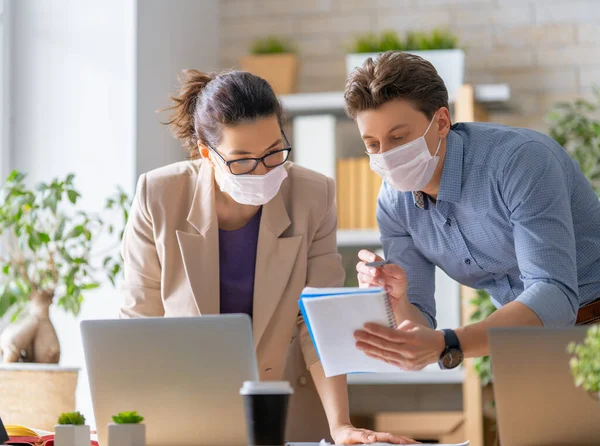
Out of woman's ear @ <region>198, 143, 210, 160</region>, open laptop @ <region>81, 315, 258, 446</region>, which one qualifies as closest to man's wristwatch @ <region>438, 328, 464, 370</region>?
open laptop @ <region>81, 315, 258, 446</region>

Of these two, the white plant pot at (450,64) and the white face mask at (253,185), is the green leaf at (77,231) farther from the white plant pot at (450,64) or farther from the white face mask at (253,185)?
the white plant pot at (450,64)

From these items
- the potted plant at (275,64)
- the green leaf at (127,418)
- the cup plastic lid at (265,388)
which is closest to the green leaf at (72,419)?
the green leaf at (127,418)

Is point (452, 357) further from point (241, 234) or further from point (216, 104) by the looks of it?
point (216, 104)

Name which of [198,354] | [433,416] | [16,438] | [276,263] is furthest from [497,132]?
[433,416]

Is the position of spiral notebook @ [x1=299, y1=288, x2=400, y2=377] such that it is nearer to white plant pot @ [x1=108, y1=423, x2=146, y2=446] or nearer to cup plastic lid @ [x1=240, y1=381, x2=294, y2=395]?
cup plastic lid @ [x1=240, y1=381, x2=294, y2=395]

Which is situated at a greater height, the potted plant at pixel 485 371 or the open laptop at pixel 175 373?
the open laptop at pixel 175 373

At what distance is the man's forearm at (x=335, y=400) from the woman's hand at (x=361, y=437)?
0.03 meters

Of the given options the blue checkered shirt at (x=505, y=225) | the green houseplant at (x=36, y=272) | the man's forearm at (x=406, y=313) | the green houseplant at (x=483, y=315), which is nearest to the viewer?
the blue checkered shirt at (x=505, y=225)

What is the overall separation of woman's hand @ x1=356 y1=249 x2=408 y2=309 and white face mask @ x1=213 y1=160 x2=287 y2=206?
1.03 feet

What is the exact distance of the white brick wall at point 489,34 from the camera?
3.60 meters

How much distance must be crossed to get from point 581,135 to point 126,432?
2387mm

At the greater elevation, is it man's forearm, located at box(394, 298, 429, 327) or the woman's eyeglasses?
the woman's eyeglasses

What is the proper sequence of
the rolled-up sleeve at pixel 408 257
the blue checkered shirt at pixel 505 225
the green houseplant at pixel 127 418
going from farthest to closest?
the rolled-up sleeve at pixel 408 257 < the blue checkered shirt at pixel 505 225 < the green houseplant at pixel 127 418

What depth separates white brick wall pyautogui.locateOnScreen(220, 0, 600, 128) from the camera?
3.60 meters
